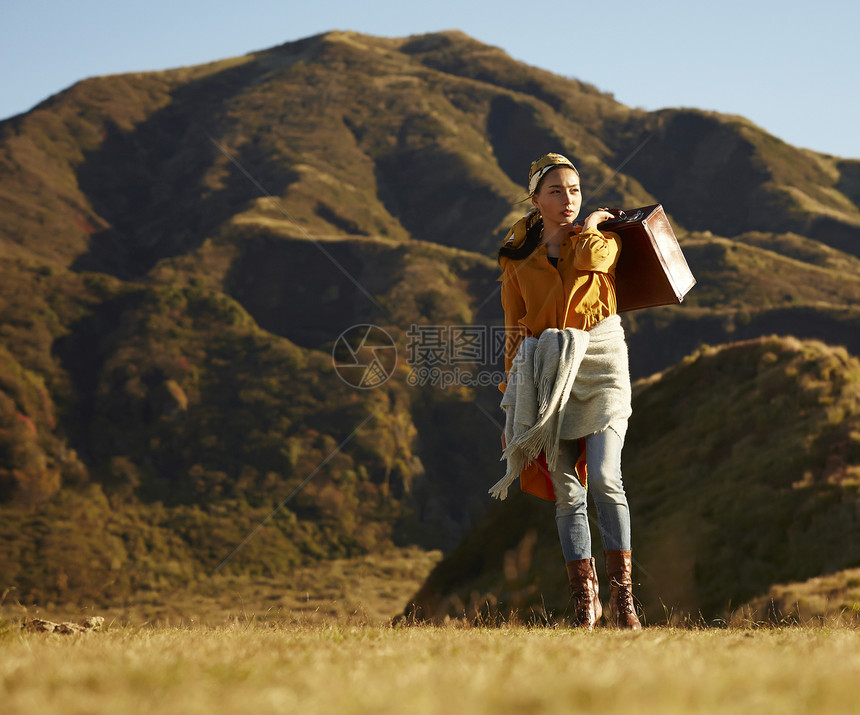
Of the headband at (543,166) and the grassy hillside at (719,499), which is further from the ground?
the headband at (543,166)

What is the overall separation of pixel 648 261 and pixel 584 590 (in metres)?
1.90

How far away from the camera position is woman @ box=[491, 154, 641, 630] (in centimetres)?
419

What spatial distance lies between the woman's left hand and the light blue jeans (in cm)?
114

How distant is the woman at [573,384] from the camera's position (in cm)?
419

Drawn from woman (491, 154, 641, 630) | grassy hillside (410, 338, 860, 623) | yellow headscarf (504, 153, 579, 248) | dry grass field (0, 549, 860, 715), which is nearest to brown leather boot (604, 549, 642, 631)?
woman (491, 154, 641, 630)

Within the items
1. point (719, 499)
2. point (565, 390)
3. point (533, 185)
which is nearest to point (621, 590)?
point (565, 390)

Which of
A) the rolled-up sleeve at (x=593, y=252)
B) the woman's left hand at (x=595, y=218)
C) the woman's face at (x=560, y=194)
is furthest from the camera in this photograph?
the woman's face at (x=560, y=194)

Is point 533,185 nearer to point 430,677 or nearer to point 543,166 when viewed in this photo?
point 543,166

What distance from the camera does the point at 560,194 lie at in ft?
15.0

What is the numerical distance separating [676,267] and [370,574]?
35321mm

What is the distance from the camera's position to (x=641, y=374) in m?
52.5

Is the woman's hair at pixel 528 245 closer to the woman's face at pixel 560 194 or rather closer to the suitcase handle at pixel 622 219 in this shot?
the woman's face at pixel 560 194

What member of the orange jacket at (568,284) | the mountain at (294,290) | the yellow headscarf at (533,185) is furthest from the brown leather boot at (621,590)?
the mountain at (294,290)

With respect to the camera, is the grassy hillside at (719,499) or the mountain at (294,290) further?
the mountain at (294,290)
